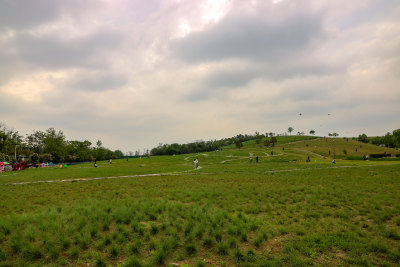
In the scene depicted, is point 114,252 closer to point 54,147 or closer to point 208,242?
point 208,242

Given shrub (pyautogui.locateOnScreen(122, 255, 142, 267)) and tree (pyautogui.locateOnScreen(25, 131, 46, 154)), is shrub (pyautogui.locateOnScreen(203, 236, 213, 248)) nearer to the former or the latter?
shrub (pyautogui.locateOnScreen(122, 255, 142, 267))

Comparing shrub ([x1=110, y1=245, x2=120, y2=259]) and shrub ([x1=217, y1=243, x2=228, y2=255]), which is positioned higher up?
shrub ([x1=110, y1=245, x2=120, y2=259])

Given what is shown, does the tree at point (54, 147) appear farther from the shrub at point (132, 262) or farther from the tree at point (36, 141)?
the shrub at point (132, 262)

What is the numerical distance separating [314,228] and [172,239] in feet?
19.6

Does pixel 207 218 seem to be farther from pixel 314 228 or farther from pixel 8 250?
pixel 8 250

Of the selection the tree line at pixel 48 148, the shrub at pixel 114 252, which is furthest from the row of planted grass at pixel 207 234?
the tree line at pixel 48 148

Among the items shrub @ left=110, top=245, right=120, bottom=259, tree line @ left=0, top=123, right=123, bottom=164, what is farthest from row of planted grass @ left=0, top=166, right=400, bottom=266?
tree line @ left=0, top=123, right=123, bottom=164

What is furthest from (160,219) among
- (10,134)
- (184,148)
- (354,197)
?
(184,148)

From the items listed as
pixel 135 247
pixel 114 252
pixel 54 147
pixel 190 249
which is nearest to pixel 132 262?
pixel 135 247

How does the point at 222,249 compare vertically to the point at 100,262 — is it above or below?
below

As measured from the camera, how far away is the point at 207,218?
9.30 metres

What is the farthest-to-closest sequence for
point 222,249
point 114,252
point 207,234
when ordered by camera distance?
1. point 207,234
2. point 222,249
3. point 114,252

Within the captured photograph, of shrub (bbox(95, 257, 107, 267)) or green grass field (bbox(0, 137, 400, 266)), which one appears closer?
shrub (bbox(95, 257, 107, 267))

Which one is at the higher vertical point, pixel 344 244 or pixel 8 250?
pixel 8 250
